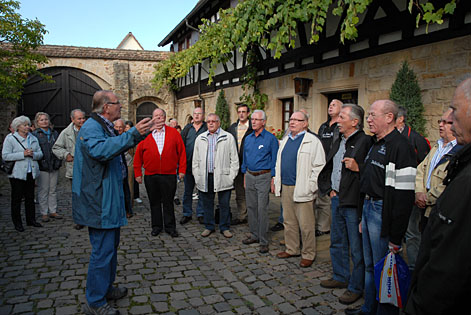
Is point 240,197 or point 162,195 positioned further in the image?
point 240,197

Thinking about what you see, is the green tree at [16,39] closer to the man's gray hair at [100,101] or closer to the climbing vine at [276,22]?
the climbing vine at [276,22]

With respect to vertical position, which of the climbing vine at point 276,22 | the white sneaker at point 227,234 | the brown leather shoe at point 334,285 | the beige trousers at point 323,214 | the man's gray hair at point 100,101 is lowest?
the brown leather shoe at point 334,285

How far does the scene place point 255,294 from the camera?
11.5 ft

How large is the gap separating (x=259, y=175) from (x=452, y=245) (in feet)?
11.8

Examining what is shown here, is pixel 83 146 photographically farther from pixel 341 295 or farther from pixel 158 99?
pixel 158 99

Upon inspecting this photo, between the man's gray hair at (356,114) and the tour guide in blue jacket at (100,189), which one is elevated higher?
the man's gray hair at (356,114)

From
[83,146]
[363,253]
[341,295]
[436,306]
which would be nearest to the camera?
[436,306]

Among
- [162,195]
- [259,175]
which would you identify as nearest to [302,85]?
[259,175]

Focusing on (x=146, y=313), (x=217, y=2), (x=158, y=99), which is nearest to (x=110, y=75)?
(x=158, y=99)

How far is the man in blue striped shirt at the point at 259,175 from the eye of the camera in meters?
4.80

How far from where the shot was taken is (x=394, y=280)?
2514 mm

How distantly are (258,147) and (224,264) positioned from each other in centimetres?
172

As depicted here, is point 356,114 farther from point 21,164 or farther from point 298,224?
point 21,164

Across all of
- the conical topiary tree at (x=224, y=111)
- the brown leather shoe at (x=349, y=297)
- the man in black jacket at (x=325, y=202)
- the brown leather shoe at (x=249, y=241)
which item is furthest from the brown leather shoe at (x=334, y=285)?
the conical topiary tree at (x=224, y=111)
